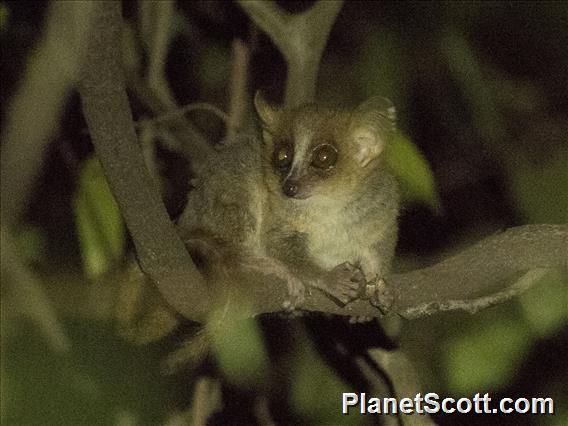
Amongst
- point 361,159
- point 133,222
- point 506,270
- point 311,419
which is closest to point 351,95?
point 361,159

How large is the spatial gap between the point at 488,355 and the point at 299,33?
75.1 inches

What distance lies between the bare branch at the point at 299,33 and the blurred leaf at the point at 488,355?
1.47 m

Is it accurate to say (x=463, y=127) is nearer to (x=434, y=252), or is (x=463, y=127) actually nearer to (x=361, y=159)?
(x=434, y=252)

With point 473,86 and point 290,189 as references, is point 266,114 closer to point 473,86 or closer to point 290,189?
point 290,189

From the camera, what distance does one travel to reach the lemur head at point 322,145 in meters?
3.41

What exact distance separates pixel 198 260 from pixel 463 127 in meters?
2.23

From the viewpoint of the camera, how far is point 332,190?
11.5 feet

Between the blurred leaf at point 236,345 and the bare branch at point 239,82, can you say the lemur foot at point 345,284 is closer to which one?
the blurred leaf at point 236,345

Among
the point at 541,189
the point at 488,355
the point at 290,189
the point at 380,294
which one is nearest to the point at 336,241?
the point at 290,189

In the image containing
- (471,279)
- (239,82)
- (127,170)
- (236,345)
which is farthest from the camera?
(239,82)

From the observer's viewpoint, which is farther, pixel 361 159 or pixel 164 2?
pixel 164 2

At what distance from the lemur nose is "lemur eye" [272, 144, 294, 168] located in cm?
13

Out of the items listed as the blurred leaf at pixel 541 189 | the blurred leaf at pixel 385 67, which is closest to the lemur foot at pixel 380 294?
the blurred leaf at pixel 541 189

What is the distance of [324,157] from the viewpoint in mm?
3492
